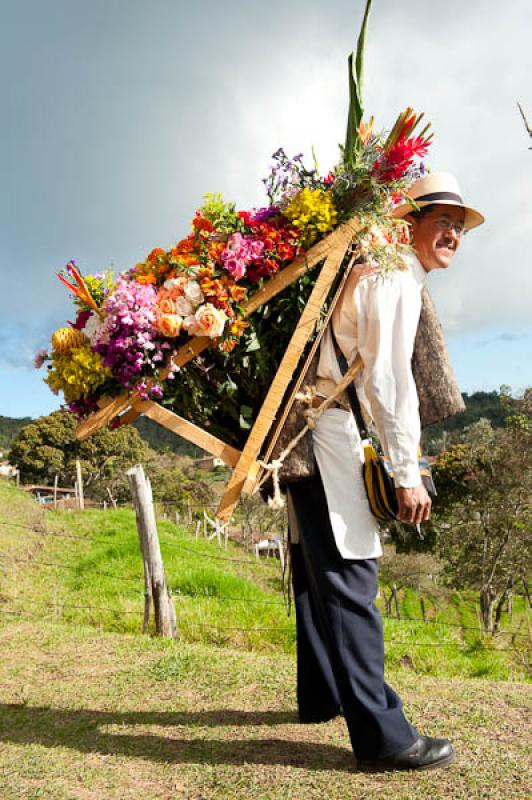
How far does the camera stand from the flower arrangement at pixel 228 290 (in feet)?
9.91

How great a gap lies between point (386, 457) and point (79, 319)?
1.67m

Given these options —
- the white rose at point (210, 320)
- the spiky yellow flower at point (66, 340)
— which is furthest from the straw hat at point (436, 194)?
the spiky yellow flower at point (66, 340)

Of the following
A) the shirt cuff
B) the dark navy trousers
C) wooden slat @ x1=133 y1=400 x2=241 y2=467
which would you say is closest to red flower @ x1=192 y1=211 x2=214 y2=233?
wooden slat @ x1=133 y1=400 x2=241 y2=467

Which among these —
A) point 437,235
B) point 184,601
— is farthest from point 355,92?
point 184,601

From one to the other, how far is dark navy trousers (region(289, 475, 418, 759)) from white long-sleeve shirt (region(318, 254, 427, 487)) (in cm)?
45

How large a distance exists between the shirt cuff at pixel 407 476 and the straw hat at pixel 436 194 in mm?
1183

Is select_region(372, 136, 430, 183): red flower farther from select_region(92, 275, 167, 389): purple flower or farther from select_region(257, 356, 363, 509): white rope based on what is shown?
select_region(92, 275, 167, 389): purple flower

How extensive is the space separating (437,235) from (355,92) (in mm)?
752

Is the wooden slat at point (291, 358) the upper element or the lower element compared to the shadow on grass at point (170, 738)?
upper

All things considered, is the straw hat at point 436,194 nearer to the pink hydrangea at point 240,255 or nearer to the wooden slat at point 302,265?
the wooden slat at point 302,265

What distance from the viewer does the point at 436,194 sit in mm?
3006

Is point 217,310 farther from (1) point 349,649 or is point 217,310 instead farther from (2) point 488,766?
(2) point 488,766

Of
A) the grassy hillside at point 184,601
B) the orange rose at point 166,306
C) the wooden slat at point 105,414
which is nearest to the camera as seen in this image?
Answer: the orange rose at point 166,306

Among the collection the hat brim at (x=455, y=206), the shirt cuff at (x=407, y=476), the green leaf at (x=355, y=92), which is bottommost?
the shirt cuff at (x=407, y=476)
